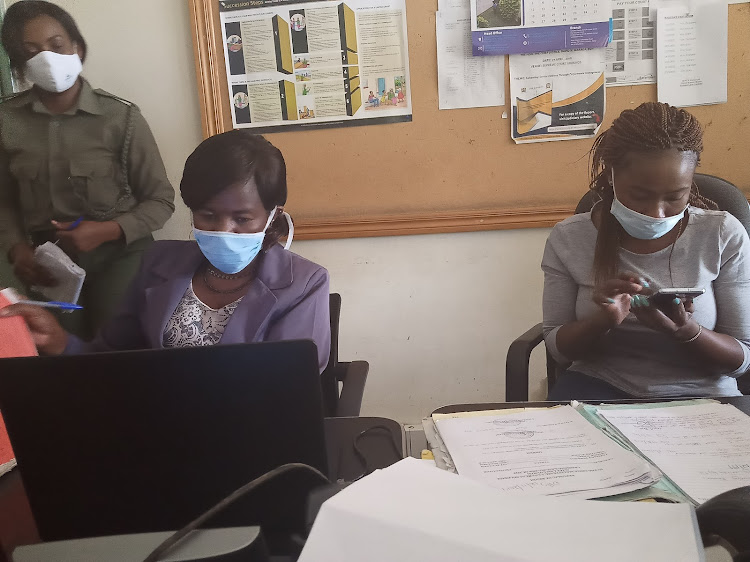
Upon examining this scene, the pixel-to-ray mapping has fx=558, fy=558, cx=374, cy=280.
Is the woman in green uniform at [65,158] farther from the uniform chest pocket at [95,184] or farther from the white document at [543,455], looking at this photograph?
the white document at [543,455]

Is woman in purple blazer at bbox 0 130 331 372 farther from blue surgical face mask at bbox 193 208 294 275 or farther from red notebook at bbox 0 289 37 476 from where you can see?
red notebook at bbox 0 289 37 476

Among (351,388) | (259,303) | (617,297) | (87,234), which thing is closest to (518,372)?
(617,297)

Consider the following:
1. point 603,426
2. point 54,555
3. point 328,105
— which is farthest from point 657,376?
point 328,105

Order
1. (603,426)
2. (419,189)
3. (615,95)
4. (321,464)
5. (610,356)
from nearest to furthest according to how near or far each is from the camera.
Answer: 1. (321,464)
2. (603,426)
3. (610,356)
4. (615,95)
5. (419,189)

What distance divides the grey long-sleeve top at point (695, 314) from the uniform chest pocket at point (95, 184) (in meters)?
1.47

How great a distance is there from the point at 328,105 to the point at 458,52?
1.51ft

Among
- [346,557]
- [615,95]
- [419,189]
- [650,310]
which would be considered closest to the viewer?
[346,557]

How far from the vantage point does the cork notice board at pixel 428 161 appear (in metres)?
1.81

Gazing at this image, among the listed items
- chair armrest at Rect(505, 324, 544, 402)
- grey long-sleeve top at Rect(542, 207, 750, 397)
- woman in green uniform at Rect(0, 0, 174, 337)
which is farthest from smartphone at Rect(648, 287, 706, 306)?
woman in green uniform at Rect(0, 0, 174, 337)

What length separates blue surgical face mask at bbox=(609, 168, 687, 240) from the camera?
3.90ft

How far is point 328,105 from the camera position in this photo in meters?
1.90

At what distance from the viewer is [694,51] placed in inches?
68.6

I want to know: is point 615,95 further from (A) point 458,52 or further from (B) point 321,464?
(B) point 321,464

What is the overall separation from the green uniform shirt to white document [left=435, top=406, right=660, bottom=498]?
4.75 ft
